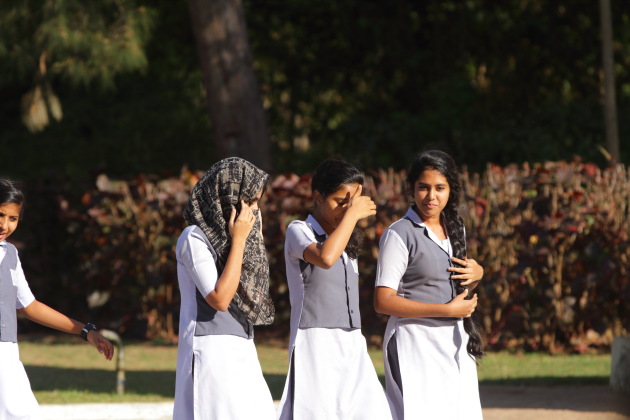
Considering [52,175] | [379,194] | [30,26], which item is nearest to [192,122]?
[30,26]

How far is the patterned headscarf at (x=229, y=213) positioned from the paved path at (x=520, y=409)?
3.15 m

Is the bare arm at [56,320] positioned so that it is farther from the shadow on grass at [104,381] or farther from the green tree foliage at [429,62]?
the green tree foliage at [429,62]

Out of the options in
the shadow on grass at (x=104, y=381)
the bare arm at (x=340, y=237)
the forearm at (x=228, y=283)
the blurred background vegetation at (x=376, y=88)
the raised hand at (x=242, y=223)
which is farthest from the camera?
the blurred background vegetation at (x=376, y=88)

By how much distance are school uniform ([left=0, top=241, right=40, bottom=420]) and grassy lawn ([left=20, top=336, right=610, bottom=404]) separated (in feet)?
10.8

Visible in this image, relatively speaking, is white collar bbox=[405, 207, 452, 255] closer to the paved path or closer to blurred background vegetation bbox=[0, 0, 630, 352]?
the paved path

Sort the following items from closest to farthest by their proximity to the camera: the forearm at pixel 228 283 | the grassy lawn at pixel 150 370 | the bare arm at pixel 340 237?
the forearm at pixel 228 283 < the bare arm at pixel 340 237 < the grassy lawn at pixel 150 370

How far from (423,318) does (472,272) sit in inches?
11.2

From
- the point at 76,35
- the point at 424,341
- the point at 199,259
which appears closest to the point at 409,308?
the point at 424,341

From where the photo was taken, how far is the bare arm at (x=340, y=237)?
4340 millimetres

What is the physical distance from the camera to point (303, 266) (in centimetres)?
461

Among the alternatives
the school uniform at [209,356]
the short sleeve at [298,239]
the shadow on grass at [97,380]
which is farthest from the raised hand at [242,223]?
the shadow on grass at [97,380]

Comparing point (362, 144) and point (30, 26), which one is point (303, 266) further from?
point (362, 144)

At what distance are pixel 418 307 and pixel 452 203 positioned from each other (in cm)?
56

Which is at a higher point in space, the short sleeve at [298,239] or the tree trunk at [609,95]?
the tree trunk at [609,95]
